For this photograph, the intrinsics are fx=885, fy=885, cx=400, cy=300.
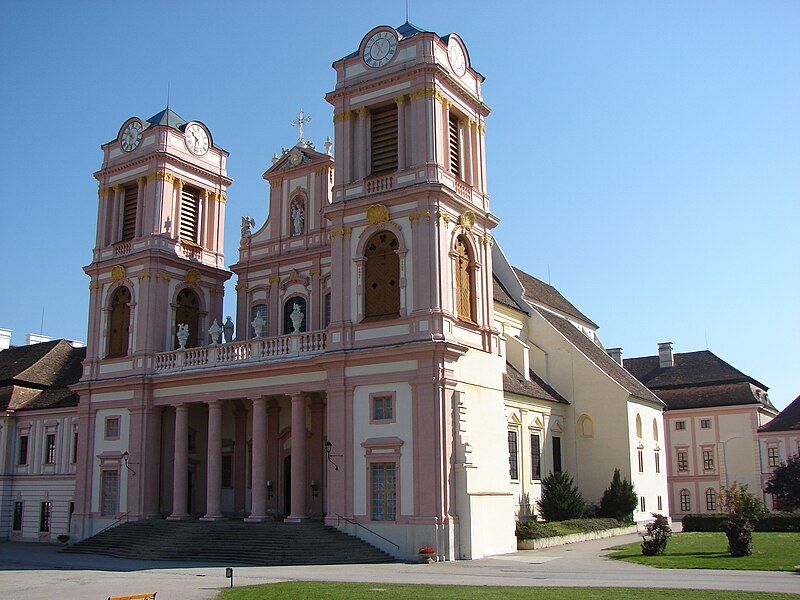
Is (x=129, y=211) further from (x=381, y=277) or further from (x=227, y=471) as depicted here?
(x=381, y=277)

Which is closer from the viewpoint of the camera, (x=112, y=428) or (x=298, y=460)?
(x=298, y=460)

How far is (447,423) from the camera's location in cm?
3309

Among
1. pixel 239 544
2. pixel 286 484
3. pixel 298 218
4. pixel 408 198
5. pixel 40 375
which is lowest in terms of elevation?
pixel 239 544

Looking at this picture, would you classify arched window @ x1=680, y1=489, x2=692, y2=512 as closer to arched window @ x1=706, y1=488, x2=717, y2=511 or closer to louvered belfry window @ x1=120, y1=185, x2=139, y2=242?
arched window @ x1=706, y1=488, x2=717, y2=511

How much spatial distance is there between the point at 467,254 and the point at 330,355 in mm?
7312

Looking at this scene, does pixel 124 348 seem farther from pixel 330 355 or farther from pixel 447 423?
pixel 447 423

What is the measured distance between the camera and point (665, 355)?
77875 millimetres

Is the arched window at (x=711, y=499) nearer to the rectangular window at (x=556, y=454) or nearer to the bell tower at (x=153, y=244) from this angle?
the rectangular window at (x=556, y=454)

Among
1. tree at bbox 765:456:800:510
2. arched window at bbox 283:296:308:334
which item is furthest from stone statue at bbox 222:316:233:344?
tree at bbox 765:456:800:510

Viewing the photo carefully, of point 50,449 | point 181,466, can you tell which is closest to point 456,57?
point 181,466

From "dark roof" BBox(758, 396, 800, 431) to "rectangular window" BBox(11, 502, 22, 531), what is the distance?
51.2m

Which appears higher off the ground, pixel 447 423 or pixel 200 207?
pixel 200 207

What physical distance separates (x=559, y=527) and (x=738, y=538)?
1141cm

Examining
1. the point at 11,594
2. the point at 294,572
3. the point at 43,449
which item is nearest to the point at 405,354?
the point at 294,572
